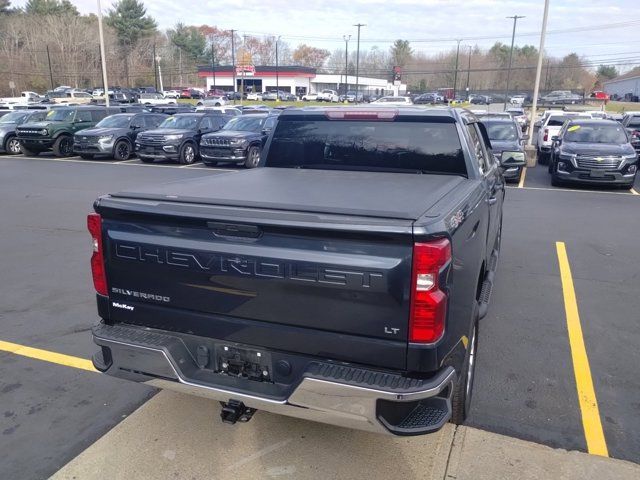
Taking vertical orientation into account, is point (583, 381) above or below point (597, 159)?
below

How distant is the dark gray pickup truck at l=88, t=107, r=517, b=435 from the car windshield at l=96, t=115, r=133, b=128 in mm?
18488

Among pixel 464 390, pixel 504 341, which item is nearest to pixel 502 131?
pixel 504 341

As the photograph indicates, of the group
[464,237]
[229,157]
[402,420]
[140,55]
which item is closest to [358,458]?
[402,420]

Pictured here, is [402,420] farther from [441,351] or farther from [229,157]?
[229,157]

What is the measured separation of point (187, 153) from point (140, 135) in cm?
169

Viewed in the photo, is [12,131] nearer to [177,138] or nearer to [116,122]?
[116,122]

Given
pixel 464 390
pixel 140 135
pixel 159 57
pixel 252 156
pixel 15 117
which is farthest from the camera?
pixel 159 57

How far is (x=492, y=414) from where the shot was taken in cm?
358

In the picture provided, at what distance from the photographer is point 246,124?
1848 centimetres

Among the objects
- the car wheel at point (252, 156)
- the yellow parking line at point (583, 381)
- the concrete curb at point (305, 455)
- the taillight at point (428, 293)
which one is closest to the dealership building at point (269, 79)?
the car wheel at point (252, 156)

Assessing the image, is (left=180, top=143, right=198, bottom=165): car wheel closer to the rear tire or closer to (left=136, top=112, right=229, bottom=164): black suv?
(left=136, top=112, right=229, bottom=164): black suv

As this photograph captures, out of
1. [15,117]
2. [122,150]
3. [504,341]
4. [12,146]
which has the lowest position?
[12,146]

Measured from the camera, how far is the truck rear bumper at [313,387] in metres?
2.43

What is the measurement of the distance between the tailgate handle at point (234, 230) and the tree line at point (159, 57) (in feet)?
233
